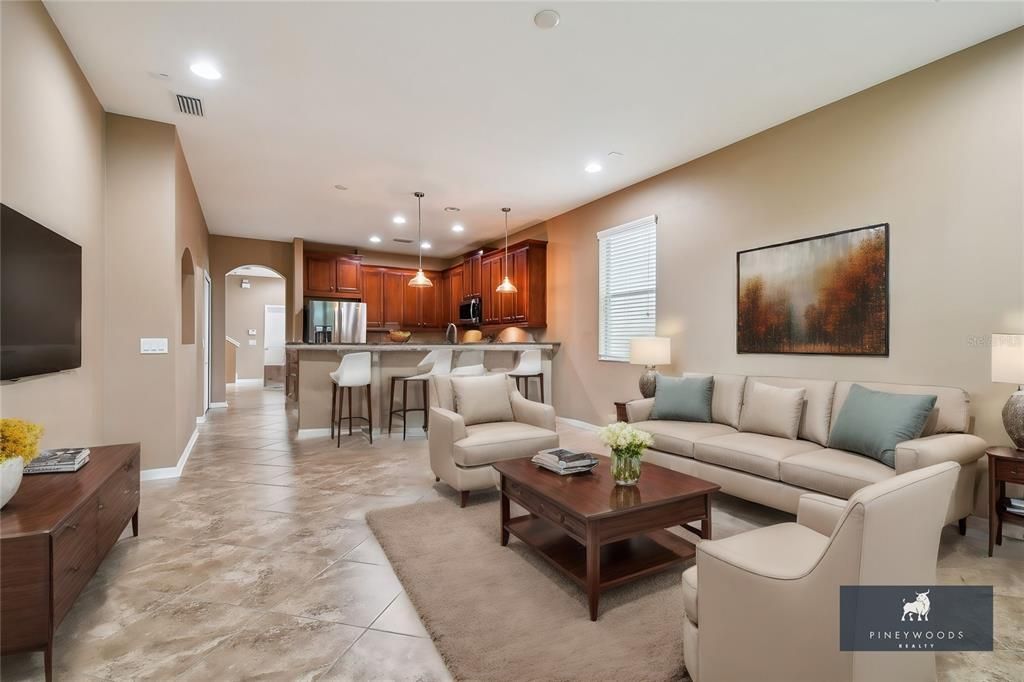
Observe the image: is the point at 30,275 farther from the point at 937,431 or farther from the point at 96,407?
the point at 937,431

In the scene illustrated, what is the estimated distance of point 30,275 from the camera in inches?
89.3

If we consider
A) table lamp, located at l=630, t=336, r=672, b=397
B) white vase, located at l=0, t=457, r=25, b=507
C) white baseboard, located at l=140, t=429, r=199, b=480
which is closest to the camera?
white vase, located at l=0, t=457, r=25, b=507

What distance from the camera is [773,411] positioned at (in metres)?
3.40

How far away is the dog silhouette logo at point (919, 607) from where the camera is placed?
51.5 inches

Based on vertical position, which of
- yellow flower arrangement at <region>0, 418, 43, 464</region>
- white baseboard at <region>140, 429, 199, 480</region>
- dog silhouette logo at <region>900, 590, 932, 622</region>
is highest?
yellow flower arrangement at <region>0, 418, 43, 464</region>

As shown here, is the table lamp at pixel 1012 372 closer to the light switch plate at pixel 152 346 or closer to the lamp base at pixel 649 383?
the lamp base at pixel 649 383

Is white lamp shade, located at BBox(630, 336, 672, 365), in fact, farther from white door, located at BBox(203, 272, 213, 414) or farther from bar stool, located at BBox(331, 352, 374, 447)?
white door, located at BBox(203, 272, 213, 414)

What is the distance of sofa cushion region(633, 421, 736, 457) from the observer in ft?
11.3

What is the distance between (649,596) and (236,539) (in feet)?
7.66

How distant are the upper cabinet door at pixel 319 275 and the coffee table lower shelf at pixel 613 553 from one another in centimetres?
667

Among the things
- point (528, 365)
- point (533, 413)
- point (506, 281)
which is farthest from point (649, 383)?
point (506, 281)

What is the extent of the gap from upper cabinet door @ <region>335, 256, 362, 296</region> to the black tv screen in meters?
5.39

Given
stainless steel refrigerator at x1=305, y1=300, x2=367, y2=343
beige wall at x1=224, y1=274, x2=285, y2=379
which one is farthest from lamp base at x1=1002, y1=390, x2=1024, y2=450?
beige wall at x1=224, y1=274, x2=285, y2=379

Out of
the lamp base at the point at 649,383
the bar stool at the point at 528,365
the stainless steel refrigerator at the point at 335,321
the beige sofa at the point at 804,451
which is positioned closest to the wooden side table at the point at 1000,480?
the beige sofa at the point at 804,451
